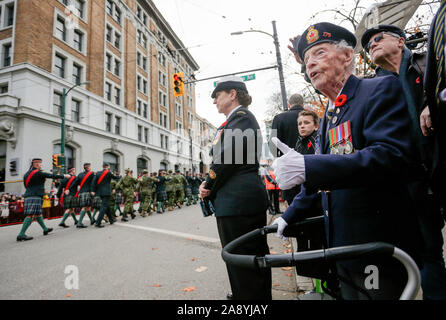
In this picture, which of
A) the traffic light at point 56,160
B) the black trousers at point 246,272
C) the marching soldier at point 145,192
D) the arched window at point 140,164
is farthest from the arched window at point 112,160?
the black trousers at point 246,272

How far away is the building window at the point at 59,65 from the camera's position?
1853 centimetres

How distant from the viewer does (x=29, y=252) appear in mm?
5039

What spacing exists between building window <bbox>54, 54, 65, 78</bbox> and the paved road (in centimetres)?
1696

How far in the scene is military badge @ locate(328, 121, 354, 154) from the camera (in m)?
1.06

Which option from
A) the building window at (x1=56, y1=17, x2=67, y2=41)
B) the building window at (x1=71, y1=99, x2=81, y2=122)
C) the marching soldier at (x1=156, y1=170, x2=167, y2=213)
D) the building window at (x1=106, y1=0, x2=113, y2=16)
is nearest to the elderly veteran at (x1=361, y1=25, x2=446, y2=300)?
the marching soldier at (x1=156, y1=170, x2=167, y2=213)

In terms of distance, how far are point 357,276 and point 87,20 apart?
26.8 meters

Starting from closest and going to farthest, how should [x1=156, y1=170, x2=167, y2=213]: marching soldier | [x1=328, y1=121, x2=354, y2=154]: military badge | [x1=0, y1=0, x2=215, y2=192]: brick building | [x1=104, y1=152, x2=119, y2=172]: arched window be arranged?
[x1=328, y1=121, x2=354, y2=154]: military badge < [x1=156, y1=170, x2=167, y2=213]: marching soldier < [x1=0, y1=0, x2=215, y2=192]: brick building < [x1=104, y1=152, x2=119, y2=172]: arched window

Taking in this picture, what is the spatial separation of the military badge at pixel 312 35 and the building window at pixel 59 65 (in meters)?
22.3

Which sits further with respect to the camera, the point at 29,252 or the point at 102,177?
the point at 102,177

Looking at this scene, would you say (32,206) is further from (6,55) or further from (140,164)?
(140,164)

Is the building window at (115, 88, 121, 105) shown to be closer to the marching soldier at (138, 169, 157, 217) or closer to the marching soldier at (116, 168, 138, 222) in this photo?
the marching soldier at (138, 169, 157, 217)
